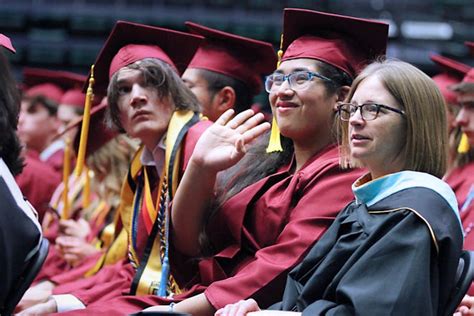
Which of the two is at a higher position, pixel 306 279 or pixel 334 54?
pixel 334 54

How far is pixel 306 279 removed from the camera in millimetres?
3074

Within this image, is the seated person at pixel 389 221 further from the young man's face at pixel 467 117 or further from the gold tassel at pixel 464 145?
the gold tassel at pixel 464 145

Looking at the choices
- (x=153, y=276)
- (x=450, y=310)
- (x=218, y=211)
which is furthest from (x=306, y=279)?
(x=153, y=276)

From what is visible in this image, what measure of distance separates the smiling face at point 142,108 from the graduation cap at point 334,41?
2.23 feet

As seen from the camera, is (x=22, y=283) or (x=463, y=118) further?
(x=463, y=118)

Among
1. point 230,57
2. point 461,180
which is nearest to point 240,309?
point 230,57

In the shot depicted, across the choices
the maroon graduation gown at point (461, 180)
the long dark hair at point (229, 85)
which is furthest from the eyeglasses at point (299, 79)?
the maroon graduation gown at point (461, 180)

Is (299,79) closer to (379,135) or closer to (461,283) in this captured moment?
(379,135)

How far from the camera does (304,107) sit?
3.69 metres

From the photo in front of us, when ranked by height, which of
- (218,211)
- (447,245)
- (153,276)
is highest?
(447,245)

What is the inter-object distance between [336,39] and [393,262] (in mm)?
1248

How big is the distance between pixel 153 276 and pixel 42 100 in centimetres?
366

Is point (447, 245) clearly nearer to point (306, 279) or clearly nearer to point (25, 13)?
point (306, 279)

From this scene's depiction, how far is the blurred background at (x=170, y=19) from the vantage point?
41.0ft
